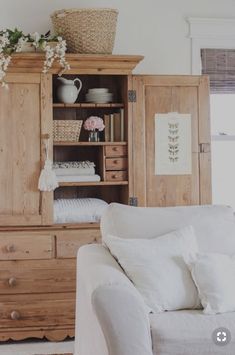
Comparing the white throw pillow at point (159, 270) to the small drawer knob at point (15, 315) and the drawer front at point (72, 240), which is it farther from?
the small drawer knob at point (15, 315)

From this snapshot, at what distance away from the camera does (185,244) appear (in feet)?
9.00

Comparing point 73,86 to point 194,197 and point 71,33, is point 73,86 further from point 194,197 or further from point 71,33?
point 194,197

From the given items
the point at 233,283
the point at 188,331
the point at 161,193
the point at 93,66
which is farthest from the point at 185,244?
the point at 93,66

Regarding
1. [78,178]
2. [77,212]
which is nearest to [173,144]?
[78,178]

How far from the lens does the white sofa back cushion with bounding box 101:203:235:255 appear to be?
114 inches

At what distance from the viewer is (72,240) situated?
383cm

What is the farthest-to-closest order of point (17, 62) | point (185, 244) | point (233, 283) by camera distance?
point (17, 62) < point (185, 244) < point (233, 283)

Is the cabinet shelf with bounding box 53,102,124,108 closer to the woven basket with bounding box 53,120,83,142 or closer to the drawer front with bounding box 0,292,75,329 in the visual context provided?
the woven basket with bounding box 53,120,83,142

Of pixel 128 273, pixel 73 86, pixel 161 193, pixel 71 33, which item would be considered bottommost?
pixel 128 273

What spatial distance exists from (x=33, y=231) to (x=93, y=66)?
1149 millimetres

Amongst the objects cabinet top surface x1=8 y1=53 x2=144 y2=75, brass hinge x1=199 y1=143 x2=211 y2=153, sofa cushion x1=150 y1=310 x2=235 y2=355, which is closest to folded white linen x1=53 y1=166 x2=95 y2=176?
cabinet top surface x1=8 y1=53 x2=144 y2=75

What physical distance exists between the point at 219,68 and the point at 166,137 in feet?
2.98

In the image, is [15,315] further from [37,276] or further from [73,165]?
[73,165]

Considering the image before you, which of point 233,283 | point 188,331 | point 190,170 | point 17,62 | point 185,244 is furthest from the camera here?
point 190,170
